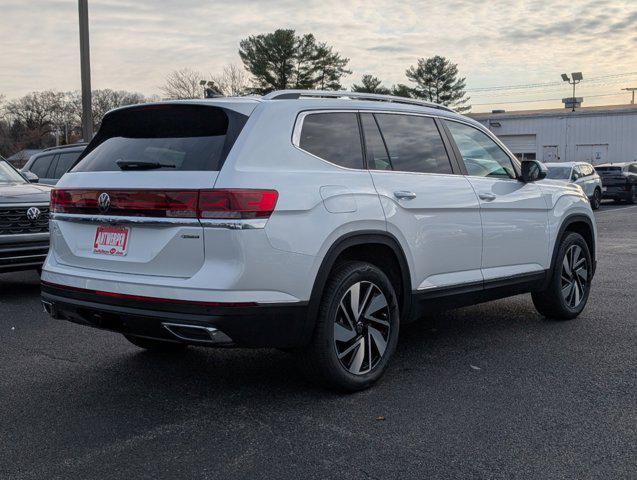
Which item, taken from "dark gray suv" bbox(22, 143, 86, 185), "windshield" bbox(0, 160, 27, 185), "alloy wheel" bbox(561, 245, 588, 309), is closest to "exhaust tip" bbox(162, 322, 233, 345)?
"alloy wheel" bbox(561, 245, 588, 309)

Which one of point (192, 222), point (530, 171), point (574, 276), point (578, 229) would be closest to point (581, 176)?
point (578, 229)

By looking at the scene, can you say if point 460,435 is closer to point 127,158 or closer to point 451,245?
point 451,245

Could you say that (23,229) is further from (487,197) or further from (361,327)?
(487,197)

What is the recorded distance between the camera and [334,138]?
178 inches

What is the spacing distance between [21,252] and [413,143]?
15.6 feet

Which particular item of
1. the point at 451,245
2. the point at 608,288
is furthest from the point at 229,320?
the point at 608,288

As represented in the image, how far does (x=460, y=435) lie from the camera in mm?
3768

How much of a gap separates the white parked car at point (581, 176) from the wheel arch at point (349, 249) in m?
20.2

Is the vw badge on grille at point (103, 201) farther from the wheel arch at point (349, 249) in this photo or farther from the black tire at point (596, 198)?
the black tire at point (596, 198)

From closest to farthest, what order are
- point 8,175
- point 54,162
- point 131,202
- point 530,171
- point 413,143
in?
point 131,202 < point 413,143 < point 530,171 < point 8,175 < point 54,162

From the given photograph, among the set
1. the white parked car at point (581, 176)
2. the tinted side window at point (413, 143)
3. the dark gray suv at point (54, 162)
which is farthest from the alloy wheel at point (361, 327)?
the white parked car at point (581, 176)

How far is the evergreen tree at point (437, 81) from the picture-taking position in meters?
75.7

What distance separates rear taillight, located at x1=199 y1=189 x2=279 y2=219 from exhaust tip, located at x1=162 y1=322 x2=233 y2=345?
592mm

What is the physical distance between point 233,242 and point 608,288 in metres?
5.86
